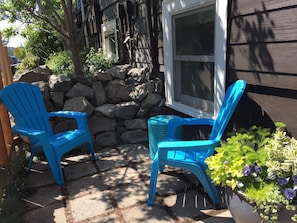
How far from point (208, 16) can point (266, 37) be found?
28.8 inches

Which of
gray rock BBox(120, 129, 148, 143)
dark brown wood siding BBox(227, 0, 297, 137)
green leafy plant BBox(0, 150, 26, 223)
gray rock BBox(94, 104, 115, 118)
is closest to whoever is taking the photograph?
dark brown wood siding BBox(227, 0, 297, 137)

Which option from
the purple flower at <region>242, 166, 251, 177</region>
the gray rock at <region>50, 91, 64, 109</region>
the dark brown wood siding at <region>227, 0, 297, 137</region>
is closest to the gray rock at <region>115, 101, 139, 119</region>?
the gray rock at <region>50, 91, 64, 109</region>

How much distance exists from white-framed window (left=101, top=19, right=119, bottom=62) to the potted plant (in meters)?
3.44

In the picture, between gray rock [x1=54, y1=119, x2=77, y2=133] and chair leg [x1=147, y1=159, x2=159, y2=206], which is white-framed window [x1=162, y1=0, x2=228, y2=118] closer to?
chair leg [x1=147, y1=159, x2=159, y2=206]

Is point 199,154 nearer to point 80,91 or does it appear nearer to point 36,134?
point 36,134

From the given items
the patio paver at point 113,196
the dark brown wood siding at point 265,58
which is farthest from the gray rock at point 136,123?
the dark brown wood siding at point 265,58

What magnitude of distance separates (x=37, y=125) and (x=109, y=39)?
314 cm

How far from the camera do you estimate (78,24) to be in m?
7.99

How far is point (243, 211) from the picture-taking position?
1.31 m

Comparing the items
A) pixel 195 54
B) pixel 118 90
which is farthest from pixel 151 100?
pixel 195 54

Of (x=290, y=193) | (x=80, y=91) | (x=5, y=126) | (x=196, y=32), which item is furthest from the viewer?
(x=80, y=91)

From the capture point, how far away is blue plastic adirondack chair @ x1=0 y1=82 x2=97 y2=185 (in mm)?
2184

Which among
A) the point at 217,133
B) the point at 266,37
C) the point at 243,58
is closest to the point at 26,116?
the point at 217,133

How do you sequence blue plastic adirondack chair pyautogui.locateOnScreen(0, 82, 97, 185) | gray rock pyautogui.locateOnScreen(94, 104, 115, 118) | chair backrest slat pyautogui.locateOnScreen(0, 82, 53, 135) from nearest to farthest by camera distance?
blue plastic adirondack chair pyautogui.locateOnScreen(0, 82, 97, 185) < chair backrest slat pyautogui.locateOnScreen(0, 82, 53, 135) < gray rock pyautogui.locateOnScreen(94, 104, 115, 118)
